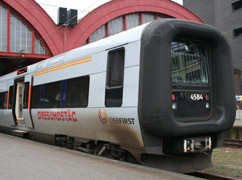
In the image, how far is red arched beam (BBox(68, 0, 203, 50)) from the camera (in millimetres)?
28766

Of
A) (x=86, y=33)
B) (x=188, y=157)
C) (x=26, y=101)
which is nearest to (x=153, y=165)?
(x=188, y=157)

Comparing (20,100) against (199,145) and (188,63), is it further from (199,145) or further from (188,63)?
(199,145)

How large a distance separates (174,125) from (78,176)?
6.38ft

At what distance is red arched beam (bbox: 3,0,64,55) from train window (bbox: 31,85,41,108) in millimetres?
18395

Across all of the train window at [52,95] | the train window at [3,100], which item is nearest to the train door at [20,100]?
→ the train window at [3,100]

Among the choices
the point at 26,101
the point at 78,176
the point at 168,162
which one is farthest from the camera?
the point at 26,101

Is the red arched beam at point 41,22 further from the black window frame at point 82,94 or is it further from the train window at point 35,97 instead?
the black window frame at point 82,94

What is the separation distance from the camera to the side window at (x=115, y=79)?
237 inches

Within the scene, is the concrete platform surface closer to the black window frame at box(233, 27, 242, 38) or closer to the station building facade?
the station building facade

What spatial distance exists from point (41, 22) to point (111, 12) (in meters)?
7.08

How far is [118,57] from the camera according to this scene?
6.19m

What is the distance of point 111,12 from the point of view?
97.7 ft

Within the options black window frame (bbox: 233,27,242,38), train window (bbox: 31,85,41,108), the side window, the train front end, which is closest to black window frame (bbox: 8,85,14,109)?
train window (bbox: 31,85,41,108)

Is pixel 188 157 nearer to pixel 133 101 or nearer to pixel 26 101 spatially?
pixel 133 101
